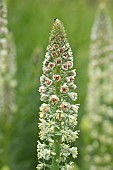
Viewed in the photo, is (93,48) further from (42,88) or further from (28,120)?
(42,88)

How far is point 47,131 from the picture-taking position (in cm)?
246

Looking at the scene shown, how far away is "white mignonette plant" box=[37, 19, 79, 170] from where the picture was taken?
245 centimetres

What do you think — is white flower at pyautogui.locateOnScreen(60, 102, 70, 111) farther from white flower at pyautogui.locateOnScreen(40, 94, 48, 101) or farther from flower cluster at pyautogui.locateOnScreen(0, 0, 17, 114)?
flower cluster at pyautogui.locateOnScreen(0, 0, 17, 114)

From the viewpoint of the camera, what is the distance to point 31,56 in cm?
862

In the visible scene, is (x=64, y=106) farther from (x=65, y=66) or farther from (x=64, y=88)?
(x=65, y=66)

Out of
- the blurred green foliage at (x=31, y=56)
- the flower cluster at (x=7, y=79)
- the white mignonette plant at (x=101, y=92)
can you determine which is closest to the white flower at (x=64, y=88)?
the blurred green foliage at (x=31, y=56)

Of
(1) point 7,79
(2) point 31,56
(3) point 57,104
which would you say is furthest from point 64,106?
(2) point 31,56

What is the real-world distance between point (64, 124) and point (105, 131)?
4.03 meters

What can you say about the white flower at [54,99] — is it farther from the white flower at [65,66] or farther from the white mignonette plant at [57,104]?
the white flower at [65,66]

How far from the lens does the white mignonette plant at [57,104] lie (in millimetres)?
2453

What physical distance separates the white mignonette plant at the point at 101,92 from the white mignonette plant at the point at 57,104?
3.64 metres

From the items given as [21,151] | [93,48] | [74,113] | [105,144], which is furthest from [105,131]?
[74,113]

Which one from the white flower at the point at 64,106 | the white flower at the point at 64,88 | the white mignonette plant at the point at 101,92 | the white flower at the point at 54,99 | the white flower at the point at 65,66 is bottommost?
the white flower at the point at 64,106

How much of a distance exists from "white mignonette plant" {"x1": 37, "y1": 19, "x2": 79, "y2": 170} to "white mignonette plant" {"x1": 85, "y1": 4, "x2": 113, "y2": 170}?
3641 millimetres
